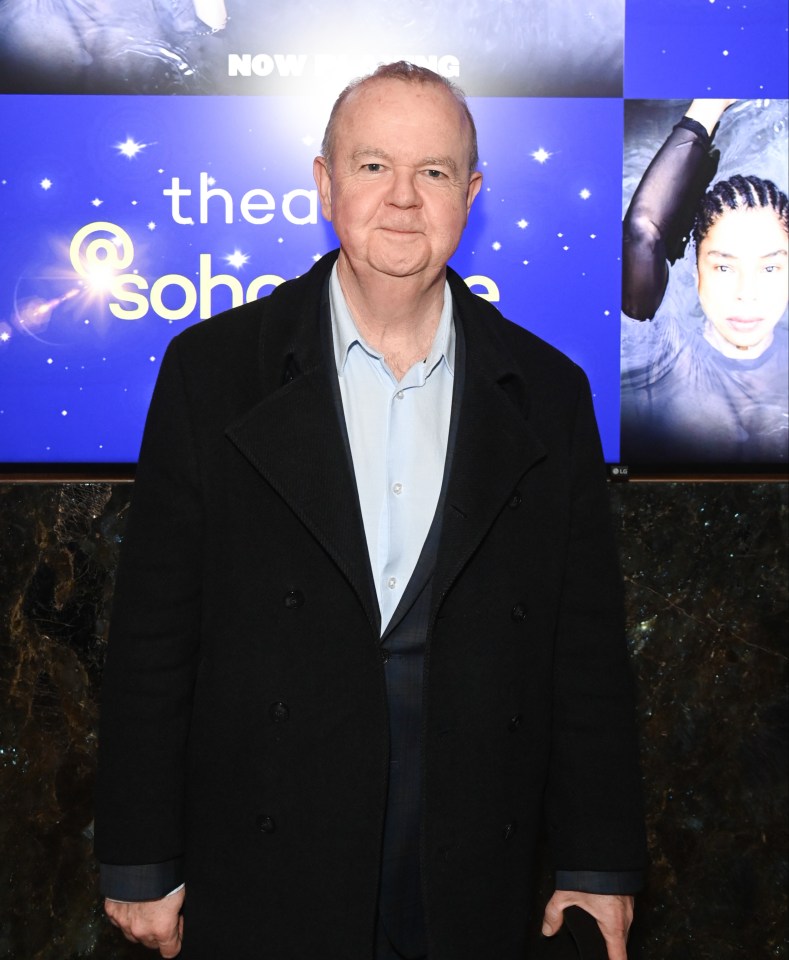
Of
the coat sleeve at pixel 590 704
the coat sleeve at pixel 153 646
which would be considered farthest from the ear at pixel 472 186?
the coat sleeve at pixel 153 646

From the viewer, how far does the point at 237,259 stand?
8.45ft

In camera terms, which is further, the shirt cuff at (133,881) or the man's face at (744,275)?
the man's face at (744,275)

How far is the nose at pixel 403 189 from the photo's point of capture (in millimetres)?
1666

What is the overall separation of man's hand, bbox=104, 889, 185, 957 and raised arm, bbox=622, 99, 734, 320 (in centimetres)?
161

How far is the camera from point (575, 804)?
1812mm

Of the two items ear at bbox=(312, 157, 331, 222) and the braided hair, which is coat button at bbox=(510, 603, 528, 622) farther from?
the braided hair

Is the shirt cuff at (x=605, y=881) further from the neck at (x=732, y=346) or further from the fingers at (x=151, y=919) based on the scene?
the neck at (x=732, y=346)

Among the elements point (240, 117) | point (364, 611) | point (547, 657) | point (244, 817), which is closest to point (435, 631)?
point (364, 611)

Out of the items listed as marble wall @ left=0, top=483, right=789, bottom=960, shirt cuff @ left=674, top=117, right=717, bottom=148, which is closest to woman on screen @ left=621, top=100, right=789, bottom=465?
shirt cuff @ left=674, top=117, right=717, bottom=148

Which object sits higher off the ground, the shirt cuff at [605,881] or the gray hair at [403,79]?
the gray hair at [403,79]

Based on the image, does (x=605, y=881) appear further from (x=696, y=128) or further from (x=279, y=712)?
(x=696, y=128)

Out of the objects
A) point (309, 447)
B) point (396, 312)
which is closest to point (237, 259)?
point (396, 312)

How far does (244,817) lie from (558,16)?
185 cm

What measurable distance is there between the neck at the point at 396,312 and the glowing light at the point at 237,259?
821mm
